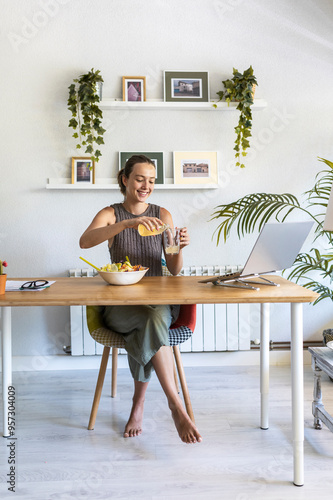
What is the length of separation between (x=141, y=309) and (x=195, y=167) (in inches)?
57.8

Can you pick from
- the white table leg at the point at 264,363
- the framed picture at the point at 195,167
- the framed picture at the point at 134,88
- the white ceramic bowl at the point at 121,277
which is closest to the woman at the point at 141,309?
the white ceramic bowl at the point at 121,277

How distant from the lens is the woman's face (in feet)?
7.67

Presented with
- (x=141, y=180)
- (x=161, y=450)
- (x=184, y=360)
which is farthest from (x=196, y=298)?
(x=184, y=360)

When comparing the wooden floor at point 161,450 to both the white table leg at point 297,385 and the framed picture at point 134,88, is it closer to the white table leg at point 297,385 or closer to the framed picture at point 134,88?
the white table leg at point 297,385

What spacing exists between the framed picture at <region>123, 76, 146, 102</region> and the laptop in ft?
5.25

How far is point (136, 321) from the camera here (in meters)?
1.97

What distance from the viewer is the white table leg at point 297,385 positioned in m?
1.70

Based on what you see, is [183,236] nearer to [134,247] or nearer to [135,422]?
[134,247]

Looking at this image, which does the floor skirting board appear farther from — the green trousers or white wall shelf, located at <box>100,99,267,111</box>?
white wall shelf, located at <box>100,99,267,111</box>

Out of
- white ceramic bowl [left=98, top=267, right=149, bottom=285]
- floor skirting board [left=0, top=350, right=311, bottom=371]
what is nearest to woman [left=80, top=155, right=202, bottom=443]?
white ceramic bowl [left=98, top=267, right=149, bottom=285]

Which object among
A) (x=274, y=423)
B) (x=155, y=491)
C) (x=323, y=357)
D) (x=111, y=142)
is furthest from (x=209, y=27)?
(x=155, y=491)

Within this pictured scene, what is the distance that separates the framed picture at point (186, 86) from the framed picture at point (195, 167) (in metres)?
0.35

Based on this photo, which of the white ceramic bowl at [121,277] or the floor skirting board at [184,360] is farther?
the floor skirting board at [184,360]

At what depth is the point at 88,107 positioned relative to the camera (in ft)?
9.71
